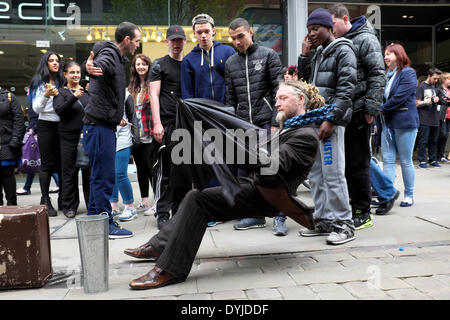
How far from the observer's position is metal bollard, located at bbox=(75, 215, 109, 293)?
307 centimetres

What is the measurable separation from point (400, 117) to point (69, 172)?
4.38 metres

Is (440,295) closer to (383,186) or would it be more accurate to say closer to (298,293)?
(298,293)

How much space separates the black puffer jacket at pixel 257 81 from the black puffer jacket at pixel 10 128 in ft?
10.4

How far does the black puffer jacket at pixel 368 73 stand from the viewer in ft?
14.8

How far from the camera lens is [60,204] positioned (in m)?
6.42

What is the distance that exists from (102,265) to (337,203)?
2.29 meters

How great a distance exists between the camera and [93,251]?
309cm

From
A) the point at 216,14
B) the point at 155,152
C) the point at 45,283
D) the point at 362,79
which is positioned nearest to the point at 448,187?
the point at 362,79

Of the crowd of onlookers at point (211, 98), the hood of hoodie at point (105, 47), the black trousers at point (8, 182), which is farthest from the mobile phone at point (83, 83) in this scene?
the hood of hoodie at point (105, 47)

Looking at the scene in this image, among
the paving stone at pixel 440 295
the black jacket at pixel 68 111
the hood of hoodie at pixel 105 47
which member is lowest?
the paving stone at pixel 440 295

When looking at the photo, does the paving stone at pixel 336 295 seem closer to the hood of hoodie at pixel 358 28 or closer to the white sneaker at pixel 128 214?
the hood of hoodie at pixel 358 28

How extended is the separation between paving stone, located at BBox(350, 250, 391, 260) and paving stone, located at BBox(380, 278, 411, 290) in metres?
0.56

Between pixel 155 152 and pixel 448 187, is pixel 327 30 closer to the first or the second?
pixel 155 152

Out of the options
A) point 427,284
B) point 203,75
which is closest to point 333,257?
point 427,284
